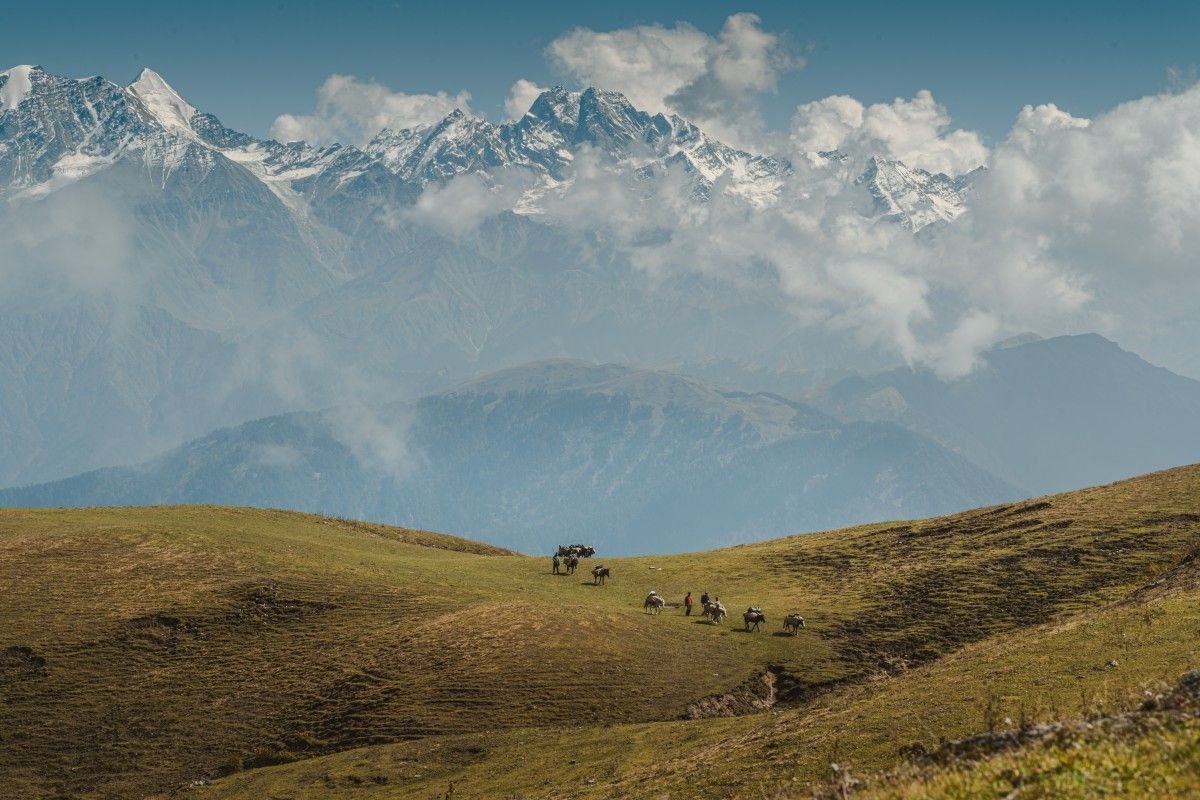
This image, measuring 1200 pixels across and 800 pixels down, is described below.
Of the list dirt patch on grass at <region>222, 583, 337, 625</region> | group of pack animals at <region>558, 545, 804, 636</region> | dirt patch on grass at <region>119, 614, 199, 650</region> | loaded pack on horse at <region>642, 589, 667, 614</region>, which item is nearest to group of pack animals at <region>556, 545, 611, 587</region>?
group of pack animals at <region>558, 545, 804, 636</region>

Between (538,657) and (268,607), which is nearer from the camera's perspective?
(538,657)

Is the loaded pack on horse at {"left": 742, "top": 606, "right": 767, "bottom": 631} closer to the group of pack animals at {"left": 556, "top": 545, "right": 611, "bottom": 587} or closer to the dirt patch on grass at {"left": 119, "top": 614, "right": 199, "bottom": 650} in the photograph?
the group of pack animals at {"left": 556, "top": 545, "right": 611, "bottom": 587}

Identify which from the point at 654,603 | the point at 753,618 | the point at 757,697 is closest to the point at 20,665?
the point at 654,603

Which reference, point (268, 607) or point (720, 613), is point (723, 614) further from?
point (268, 607)

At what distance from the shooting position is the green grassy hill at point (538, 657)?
39.0m

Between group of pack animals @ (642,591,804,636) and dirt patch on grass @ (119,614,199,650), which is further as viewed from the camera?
group of pack animals @ (642,591,804,636)

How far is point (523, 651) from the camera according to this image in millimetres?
58281

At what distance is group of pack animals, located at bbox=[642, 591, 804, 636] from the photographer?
211 feet

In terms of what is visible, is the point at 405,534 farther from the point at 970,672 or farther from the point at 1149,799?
the point at 1149,799

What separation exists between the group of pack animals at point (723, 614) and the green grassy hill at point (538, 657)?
1092mm

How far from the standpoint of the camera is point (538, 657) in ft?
189

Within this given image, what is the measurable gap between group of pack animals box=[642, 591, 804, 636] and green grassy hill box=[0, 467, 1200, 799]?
109cm

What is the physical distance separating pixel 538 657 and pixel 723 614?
1598 cm

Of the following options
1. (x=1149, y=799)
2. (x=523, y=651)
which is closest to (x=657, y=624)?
(x=523, y=651)
